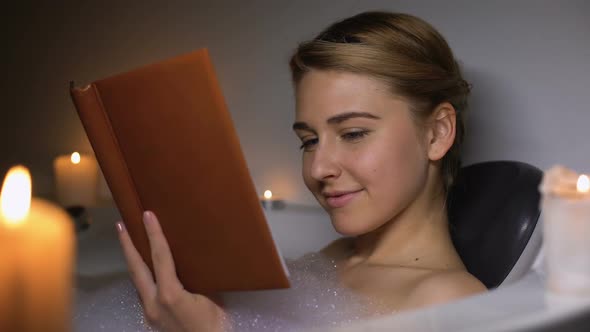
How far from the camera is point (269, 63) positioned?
215 centimetres

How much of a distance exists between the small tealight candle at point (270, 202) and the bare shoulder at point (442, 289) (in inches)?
40.4

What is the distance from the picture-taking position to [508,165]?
132cm

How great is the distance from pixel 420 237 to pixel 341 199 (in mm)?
191

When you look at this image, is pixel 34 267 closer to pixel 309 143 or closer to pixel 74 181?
pixel 309 143

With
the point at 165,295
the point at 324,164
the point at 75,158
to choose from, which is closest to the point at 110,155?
the point at 165,295

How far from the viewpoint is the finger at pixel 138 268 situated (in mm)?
1027

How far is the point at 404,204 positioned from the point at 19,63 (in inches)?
77.9

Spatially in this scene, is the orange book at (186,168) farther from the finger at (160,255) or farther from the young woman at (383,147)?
the young woman at (383,147)

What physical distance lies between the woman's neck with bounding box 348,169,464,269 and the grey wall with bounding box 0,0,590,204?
348mm

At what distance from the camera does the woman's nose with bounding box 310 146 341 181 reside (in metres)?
1.15

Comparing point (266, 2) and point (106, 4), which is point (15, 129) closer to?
point (106, 4)

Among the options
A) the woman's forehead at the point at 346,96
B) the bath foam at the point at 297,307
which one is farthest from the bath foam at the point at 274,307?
the woman's forehead at the point at 346,96

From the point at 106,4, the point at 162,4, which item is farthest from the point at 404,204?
the point at 106,4

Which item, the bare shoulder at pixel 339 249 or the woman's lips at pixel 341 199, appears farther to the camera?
the bare shoulder at pixel 339 249
